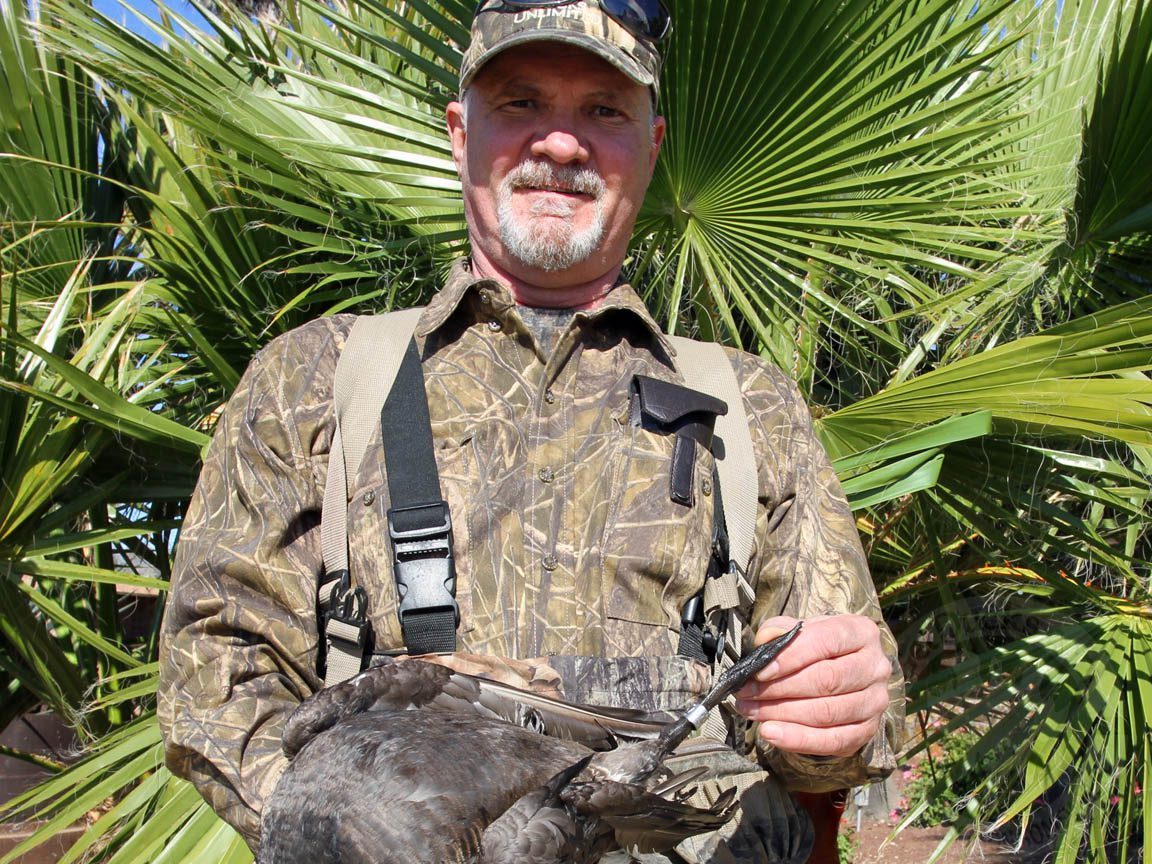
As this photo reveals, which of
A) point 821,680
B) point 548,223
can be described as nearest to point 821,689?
point 821,680

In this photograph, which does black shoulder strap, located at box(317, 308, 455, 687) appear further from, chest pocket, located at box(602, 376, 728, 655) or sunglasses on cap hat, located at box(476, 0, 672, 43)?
sunglasses on cap hat, located at box(476, 0, 672, 43)

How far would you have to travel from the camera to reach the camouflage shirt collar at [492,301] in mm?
2244

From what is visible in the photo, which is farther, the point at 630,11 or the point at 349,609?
the point at 630,11

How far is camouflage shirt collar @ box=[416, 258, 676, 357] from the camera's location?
2244 millimetres

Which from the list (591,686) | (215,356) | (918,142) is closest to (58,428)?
(215,356)

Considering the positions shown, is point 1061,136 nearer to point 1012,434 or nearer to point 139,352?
point 1012,434

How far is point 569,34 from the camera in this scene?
2.22 meters

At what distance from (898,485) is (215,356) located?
2.20 m

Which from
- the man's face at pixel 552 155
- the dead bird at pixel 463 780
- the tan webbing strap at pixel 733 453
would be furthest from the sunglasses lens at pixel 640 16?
the dead bird at pixel 463 780

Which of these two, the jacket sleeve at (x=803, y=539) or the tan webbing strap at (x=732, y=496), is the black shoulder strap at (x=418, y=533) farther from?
the jacket sleeve at (x=803, y=539)

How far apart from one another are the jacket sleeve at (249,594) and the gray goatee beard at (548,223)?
0.48 meters

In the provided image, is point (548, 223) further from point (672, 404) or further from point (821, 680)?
point (821, 680)

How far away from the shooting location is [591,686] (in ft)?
6.18

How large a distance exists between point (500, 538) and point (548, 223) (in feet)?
2.23
